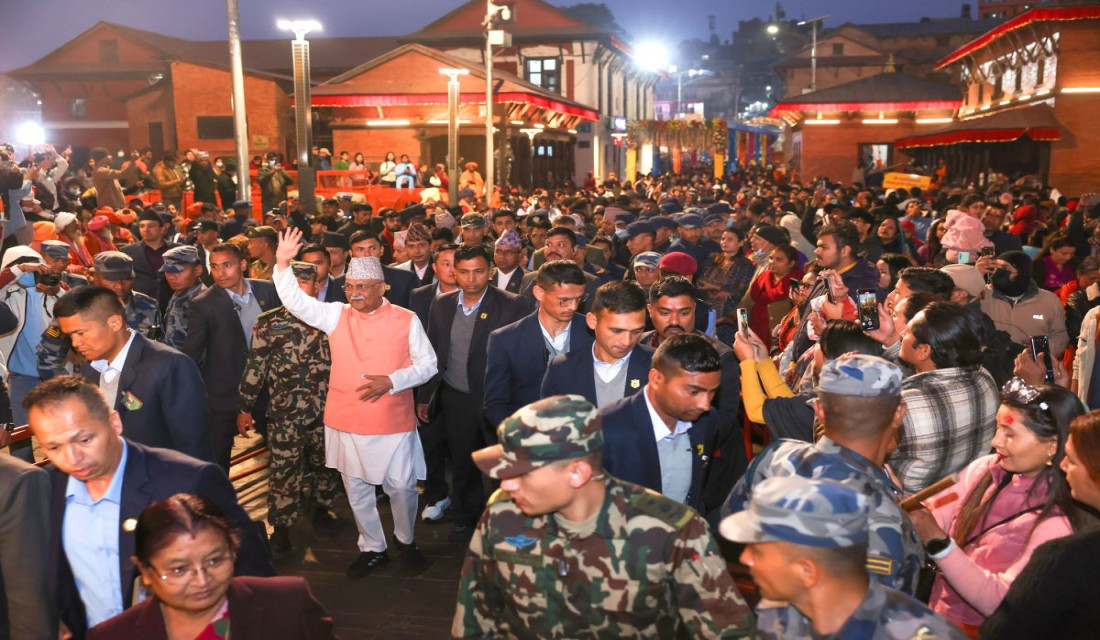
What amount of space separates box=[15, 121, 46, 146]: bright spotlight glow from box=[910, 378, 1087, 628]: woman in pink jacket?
146 ft

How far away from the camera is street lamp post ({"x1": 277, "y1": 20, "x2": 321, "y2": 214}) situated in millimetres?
16297

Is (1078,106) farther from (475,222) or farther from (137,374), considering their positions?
(137,374)

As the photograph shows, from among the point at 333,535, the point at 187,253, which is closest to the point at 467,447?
the point at 333,535

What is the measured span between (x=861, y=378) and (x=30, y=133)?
4731 cm

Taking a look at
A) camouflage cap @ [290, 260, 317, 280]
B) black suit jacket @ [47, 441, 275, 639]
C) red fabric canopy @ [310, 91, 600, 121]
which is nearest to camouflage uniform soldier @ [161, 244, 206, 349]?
camouflage cap @ [290, 260, 317, 280]

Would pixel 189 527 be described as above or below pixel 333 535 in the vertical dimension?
above

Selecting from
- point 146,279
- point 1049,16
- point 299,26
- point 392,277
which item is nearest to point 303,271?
point 392,277

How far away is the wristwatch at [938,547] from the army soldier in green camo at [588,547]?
2.75ft

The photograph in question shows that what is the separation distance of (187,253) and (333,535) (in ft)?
8.59

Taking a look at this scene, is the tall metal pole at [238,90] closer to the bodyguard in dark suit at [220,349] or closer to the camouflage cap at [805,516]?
the bodyguard in dark suit at [220,349]

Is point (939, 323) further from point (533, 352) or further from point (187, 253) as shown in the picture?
point (187, 253)

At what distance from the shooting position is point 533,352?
609cm

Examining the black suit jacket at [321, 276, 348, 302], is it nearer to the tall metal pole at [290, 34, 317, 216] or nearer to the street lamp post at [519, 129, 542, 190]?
the tall metal pole at [290, 34, 317, 216]

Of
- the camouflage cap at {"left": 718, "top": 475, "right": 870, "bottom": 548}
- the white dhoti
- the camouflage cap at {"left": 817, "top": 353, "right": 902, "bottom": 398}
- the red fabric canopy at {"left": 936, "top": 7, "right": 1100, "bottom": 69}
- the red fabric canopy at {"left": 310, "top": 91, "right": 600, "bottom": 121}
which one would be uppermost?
the red fabric canopy at {"left": 936, "top": 7, "right": 1100, "bottom": 69}
